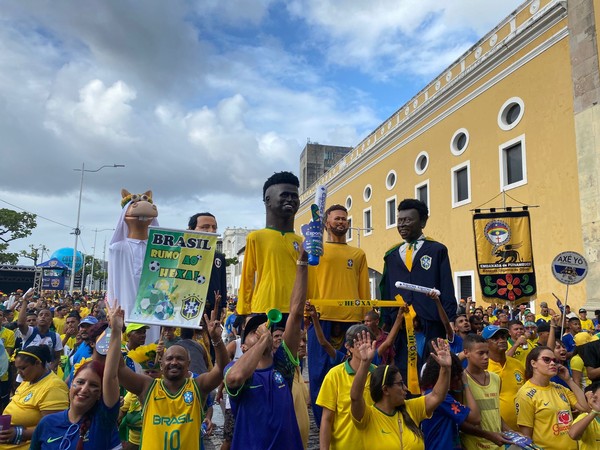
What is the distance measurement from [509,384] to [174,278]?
11.3ft

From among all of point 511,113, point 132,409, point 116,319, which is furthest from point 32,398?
point 511,113

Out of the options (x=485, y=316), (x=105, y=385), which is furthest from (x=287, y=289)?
(x=485, y=316)

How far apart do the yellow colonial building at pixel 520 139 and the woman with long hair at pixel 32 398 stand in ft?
41.0

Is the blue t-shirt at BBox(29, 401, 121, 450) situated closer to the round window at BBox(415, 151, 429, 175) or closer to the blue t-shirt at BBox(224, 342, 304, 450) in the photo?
the blue t-shirt at BBox(224, 342, 304, 450)

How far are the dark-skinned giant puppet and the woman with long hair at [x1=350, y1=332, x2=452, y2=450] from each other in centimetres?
233

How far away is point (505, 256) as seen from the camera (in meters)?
12.2

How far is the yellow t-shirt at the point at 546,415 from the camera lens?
4.12 meters

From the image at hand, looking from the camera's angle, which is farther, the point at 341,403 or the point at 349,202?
the point at 349,202

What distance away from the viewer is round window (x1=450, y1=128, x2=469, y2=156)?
18.5 metres

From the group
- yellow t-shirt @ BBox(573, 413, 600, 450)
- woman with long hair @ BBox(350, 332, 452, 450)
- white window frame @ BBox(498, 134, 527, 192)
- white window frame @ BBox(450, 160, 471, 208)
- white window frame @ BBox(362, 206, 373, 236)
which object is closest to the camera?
woman with long hair @ BBox(350, 332, 452, 450)

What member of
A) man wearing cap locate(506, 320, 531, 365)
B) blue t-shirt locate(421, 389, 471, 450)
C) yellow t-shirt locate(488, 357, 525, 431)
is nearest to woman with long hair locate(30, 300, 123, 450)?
blue t-shirt locate(421, 389, 471, 450)

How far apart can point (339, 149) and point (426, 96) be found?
44.0 metres

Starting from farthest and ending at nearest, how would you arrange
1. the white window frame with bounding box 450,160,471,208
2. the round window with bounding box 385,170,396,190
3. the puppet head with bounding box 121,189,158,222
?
the round window with bounding box 385,170,396,190, the white window frame with bounding box 450,160,471,208, the puppet head with bounding box 121,189,158,222

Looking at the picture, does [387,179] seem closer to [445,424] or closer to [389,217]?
[389,217]
